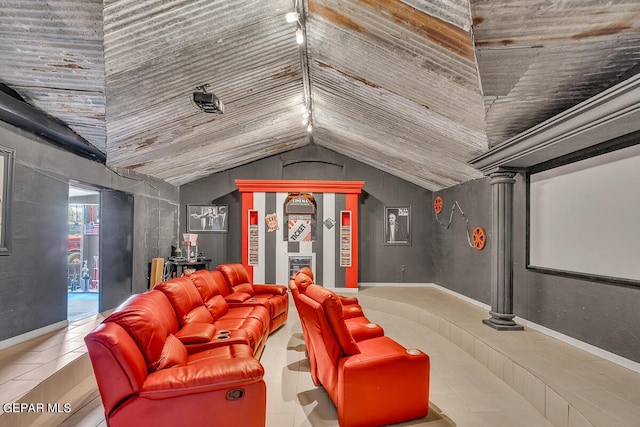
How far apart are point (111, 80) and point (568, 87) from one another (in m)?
4.08

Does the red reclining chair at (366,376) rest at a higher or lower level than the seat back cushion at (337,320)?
lower

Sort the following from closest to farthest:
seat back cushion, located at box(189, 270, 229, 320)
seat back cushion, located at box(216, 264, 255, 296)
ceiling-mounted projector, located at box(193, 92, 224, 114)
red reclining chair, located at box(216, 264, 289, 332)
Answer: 1. ceiling-mounted projector, located at box(193, 92, 224, 114)
2. seat back cushion, located at box(189, 270, 229, 320)
3. red reclining chair, located at box(216, 264, 289, 332)
4. seat back cushion, located at box(216, 264, 255, 296)

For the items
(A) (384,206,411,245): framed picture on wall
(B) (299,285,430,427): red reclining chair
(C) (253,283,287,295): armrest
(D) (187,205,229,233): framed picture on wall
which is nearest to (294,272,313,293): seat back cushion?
(B) (299,285,430,427): red reclining chair

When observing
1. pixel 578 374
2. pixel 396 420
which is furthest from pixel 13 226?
pixel 578 374

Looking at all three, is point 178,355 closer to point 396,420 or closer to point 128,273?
point 396,420

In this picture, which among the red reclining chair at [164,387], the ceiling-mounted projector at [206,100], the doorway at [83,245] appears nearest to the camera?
the red reclining chair at [164,387]

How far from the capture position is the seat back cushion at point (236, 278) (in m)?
4.92

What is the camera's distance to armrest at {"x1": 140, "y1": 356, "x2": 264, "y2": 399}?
1864 mm

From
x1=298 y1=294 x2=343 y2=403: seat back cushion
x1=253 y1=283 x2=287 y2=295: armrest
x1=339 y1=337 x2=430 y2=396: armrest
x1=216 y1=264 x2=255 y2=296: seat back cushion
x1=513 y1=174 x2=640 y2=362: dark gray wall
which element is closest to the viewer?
x1=339 y1=337 x2=430 y2=396: armrest

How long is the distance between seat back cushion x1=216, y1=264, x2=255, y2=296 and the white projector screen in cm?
415

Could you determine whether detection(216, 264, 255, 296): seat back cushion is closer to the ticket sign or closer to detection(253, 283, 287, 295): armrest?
detection(253, 283, 287, 295): armrest

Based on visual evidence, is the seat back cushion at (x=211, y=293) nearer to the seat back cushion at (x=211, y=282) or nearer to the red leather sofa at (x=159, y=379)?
the seat back cushion at (x=211, y=282)

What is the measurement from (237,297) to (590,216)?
439 centimetres

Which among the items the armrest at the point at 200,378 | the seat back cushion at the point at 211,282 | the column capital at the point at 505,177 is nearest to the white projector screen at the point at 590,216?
the column capital at the point at 505,177
